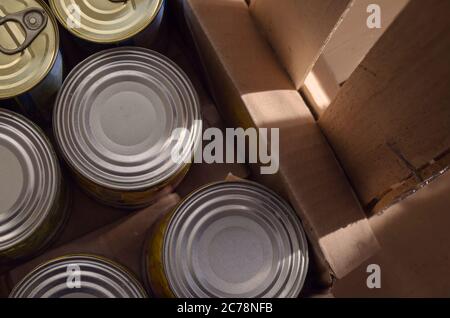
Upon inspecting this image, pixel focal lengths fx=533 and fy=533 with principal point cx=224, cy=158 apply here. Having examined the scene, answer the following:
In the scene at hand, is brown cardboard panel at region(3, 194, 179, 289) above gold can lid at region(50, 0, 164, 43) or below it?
below

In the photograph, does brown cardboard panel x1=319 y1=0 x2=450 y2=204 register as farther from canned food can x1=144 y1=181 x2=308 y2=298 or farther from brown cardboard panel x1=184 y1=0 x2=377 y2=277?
canned food can x1=144 y1=181 x2=308 y2=298

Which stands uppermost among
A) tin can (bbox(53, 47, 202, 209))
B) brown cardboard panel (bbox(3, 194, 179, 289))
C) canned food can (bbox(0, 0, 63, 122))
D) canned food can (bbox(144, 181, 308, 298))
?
canned food can (bbox(0, 0, 63, 122))

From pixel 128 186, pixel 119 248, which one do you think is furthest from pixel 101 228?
pixel 128 186

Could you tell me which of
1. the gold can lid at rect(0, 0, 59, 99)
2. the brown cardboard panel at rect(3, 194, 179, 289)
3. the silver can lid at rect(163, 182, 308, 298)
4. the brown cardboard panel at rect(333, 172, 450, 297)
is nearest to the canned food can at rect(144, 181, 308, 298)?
the silver can lid at rect(163, 182, 308, 298)

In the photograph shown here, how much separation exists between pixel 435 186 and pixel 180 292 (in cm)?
67

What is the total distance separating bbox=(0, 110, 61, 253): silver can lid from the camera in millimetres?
1019

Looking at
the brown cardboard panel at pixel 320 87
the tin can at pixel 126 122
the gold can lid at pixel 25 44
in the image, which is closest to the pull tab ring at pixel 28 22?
the gold can lid at pixel 25 44

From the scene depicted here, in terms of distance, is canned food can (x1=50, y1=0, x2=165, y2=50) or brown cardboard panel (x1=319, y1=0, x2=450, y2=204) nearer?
brown cardboard panel (x1=319, y1=0, x2=450, y2=204)

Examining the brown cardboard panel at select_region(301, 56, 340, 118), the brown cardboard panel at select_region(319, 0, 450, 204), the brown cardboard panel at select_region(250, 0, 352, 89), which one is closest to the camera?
the brown cardboard panel at select_region(319, 0, 450, 204)

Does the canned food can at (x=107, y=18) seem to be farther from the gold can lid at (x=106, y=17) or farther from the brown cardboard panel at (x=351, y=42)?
the brown cardboard panel at (x=351, y=42)

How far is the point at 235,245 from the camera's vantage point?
1065 millimetres

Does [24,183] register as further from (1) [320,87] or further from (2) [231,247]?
(1) [320,87]

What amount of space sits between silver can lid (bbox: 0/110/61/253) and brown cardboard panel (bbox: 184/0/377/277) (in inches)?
16.1
